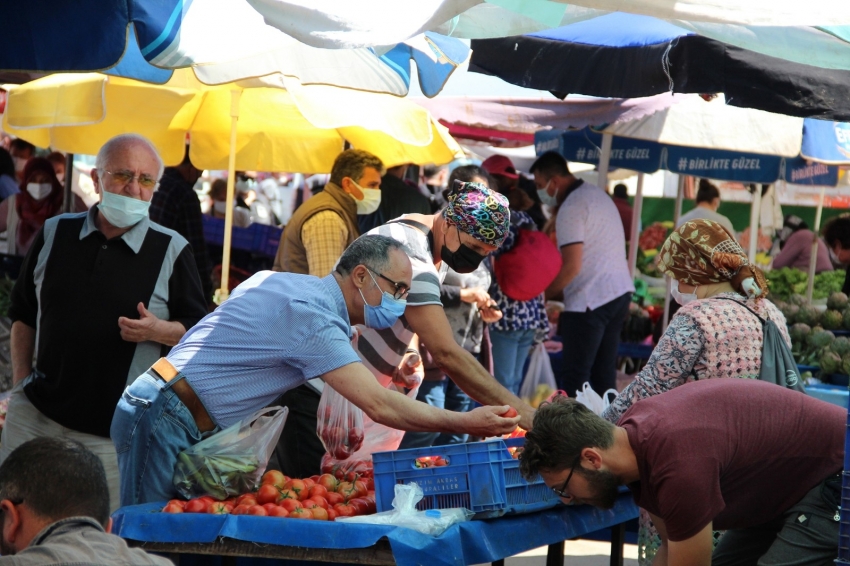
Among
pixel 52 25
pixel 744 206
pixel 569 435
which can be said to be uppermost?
pixel 52 25

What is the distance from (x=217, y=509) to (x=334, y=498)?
16.8 inches

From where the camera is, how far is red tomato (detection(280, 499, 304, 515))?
3.40 meters

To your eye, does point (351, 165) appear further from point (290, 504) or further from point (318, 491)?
point (290, 504)

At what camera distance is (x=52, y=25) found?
3070 millimetres

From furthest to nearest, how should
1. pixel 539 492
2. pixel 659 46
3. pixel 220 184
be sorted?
pixel 220 184 < pixel 659 46 < pixel 539 492

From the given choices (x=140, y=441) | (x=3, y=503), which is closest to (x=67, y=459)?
(x=3, y=503)

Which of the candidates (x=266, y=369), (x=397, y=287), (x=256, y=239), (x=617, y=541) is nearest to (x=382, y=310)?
(x=397, y=287)

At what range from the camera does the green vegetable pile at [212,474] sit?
11.3ft

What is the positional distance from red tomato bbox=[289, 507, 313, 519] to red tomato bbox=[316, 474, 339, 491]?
0.34m

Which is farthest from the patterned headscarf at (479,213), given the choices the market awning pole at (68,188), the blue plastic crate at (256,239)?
the blue plastic crate at (256,239)

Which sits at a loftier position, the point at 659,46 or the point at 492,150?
the point at 659,46

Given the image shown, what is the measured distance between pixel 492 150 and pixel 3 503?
46.4 ft

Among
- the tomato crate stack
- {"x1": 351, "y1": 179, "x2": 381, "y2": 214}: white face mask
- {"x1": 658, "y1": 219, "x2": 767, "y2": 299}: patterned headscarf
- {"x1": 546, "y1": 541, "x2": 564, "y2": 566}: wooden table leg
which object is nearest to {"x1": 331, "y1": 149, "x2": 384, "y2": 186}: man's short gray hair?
{"x1": 351, "y1": 179, "x2": 381, "y2": 214}: white face mask

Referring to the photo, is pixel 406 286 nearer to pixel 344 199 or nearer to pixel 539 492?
pixel 539 492
